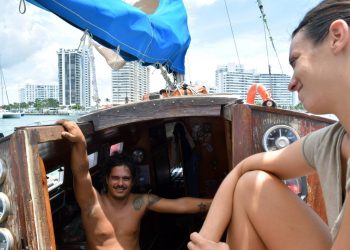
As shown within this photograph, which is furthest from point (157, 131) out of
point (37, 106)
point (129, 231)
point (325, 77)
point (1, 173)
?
point (37, 106)

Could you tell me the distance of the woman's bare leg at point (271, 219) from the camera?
1695 millimetres

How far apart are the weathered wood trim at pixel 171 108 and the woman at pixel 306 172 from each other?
763mm

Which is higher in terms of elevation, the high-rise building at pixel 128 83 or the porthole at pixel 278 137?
the high-rise building at pixel 128 83

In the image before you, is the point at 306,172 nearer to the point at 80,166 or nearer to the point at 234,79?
the point at 80,166

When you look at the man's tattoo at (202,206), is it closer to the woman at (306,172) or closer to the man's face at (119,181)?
the man's face at (119,181)

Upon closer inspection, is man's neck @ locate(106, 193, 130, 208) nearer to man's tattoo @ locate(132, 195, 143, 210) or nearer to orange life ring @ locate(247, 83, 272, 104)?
man's tattoo @ locate(132, 195, 143, 210)

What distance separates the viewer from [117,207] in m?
3.09

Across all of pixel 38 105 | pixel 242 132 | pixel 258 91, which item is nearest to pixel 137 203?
pixel 242 132

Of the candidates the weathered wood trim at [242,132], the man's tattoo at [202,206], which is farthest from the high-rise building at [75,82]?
the weathered wood trim at [242,132]

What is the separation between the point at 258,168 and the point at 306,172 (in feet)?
0.71

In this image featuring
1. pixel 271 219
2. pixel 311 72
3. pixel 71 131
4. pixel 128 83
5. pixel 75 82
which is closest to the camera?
pixel 311 72

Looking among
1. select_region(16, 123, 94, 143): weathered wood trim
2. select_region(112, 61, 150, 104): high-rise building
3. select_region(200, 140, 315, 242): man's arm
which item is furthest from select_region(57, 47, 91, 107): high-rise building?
select_region(200, 140, 315, 242): man's arm

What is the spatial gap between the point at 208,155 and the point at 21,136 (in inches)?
103

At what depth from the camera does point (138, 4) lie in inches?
175
